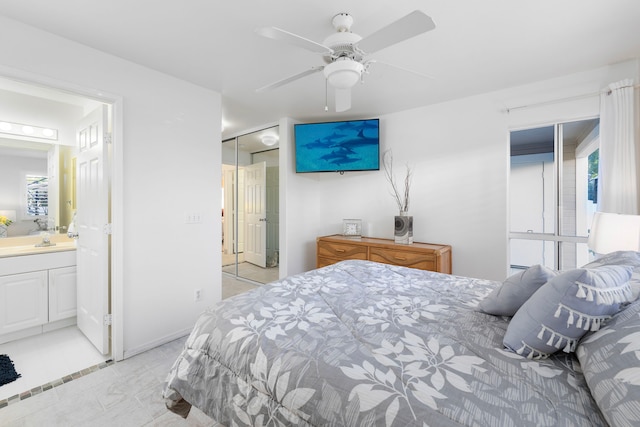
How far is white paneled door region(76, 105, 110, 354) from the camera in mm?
2299

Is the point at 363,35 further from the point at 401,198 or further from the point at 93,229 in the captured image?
the point at 93,229

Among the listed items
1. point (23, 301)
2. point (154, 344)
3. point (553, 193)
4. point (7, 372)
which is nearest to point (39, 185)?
point (23, 301)

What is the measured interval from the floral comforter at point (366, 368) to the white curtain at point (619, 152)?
171 cm

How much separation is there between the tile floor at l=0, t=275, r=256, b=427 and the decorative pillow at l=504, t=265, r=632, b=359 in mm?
1711

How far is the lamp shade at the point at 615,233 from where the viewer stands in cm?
168

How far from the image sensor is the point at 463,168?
3.15 meters

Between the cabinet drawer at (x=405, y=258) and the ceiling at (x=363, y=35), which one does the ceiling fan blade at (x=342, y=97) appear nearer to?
the ceiling at (x=363, y=35)

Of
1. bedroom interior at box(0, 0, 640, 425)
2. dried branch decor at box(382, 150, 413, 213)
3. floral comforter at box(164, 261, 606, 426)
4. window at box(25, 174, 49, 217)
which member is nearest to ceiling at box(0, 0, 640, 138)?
bedroom interior at box(0, 0, 640, 425)

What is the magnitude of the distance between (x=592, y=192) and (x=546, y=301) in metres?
2.42

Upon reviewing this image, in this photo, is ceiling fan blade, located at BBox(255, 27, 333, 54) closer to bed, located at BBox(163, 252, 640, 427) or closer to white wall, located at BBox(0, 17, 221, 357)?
bed, located at BBox(163, 252, 640, 427)

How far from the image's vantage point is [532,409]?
0.74 meters

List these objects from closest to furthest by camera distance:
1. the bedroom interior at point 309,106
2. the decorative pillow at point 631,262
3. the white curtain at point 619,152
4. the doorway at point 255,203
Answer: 1. the decorative pillow at point 631,262
2. the bedroom interior at point 309,106
3. the white curtain at point 619,152
4. the doorway at point 255,203

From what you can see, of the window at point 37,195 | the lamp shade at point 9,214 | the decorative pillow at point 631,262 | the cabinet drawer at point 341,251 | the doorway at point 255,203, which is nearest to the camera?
the decorative pillow at point 631,262

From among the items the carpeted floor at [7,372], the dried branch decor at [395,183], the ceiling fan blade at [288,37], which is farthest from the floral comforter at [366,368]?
the dried branch decor at [395,183]
